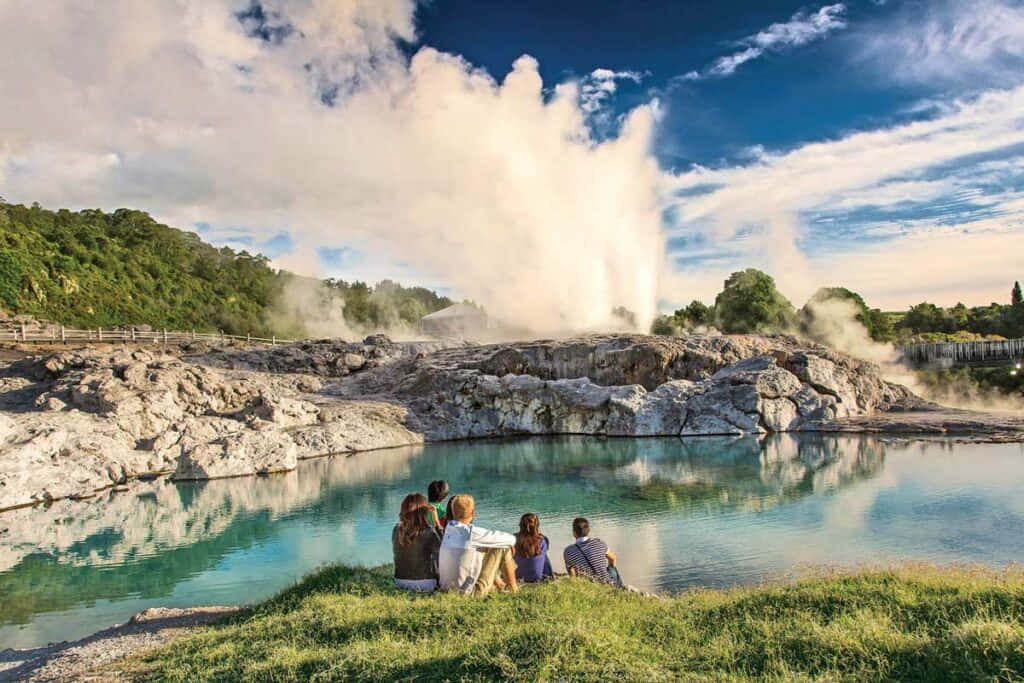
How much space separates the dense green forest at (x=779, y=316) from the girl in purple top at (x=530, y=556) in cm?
4684

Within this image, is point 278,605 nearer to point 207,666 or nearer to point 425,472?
point 207,666

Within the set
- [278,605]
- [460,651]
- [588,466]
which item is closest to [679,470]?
[588,466]

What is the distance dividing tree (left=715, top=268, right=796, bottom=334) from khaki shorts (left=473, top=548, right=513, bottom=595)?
5383 cm

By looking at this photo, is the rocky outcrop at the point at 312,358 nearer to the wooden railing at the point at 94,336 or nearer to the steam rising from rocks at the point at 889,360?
the wooden railing at the point at 94,336

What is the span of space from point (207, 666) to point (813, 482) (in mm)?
16916

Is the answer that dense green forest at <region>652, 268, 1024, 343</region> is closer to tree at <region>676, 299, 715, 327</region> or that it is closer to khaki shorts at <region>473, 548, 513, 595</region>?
tree at <region>676, 299, 715, 327</region>

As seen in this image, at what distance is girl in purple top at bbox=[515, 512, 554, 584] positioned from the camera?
8.26 meters

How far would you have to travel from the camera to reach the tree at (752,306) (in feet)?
190

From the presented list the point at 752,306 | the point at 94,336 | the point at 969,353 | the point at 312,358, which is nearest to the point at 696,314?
the point at 752,306

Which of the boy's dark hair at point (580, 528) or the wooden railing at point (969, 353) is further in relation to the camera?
the wooden railing at point (969, 353)

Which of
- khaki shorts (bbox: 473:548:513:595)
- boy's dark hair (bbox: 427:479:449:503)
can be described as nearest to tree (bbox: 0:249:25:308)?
boy's dark hair (bbox: 427:479:449:503)

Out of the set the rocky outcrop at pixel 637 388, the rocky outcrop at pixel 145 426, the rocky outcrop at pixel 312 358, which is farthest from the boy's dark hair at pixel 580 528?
the rocky outcrop at pixel 312 358

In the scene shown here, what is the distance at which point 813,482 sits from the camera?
62.1 ft

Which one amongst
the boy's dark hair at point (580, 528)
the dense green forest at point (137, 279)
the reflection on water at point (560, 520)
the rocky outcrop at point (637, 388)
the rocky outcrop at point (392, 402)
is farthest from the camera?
the dense green forest at point (137, 279)
